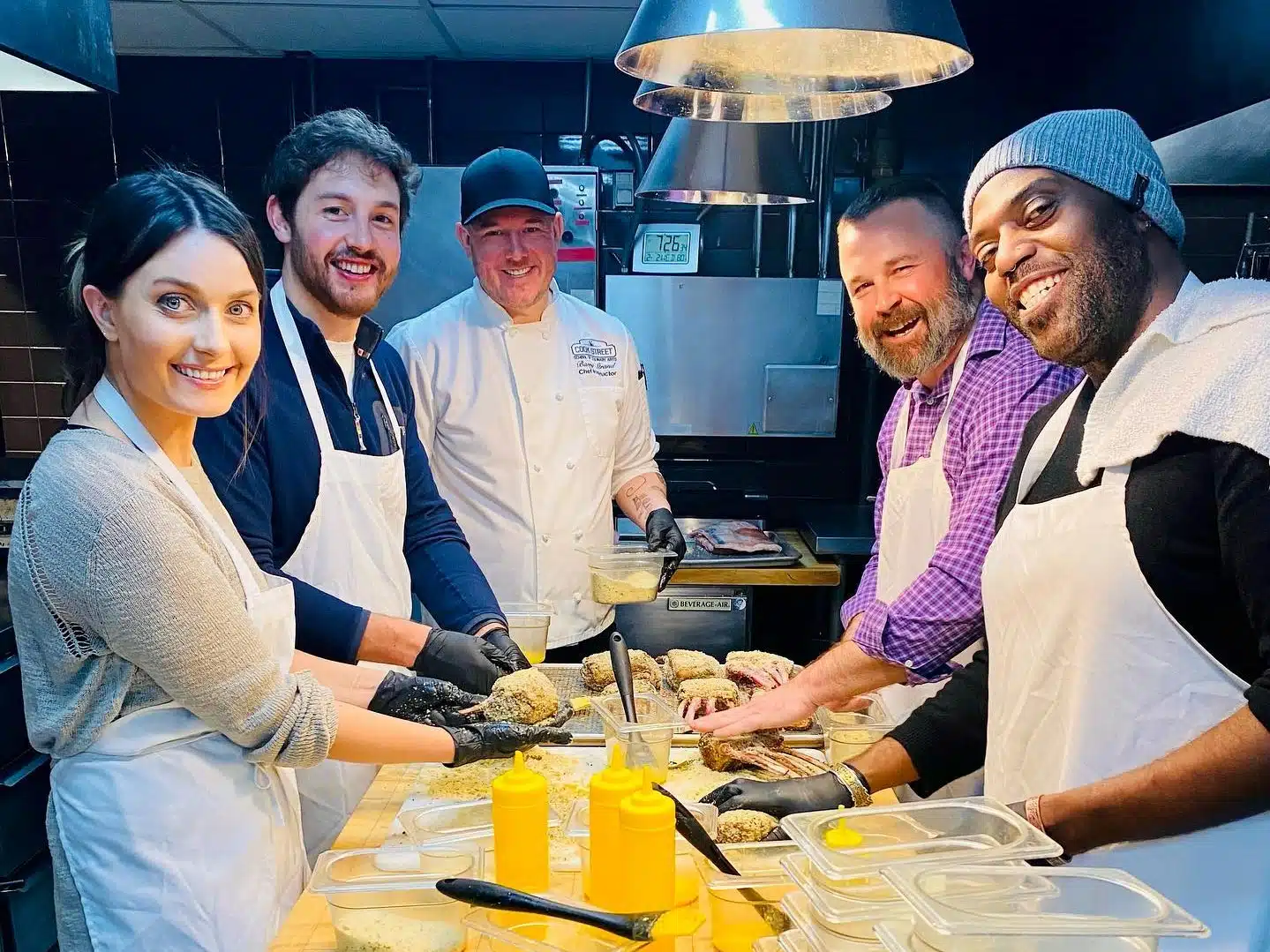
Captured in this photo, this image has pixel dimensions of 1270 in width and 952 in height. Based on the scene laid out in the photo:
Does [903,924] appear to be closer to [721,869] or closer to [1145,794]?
[721,869]

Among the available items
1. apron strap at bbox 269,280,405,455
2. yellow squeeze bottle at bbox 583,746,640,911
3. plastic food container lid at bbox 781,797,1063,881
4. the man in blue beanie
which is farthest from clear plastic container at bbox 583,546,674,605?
plastic food container lid at bbox 781,797,1063,881

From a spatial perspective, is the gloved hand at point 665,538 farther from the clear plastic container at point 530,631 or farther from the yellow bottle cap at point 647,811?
the yellow bottle cap at point 647,811

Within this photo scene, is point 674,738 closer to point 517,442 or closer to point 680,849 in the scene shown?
point 680,849

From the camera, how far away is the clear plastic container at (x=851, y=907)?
0.98 m

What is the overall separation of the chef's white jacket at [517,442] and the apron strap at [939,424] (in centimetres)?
115

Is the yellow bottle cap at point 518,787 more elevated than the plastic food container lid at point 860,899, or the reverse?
the plastic food container lid at point 860,899

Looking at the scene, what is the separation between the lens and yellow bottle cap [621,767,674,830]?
1175 mm

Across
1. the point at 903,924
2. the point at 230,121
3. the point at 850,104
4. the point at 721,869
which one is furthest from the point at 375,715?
the point at 230,121

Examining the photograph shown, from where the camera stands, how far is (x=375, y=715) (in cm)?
159

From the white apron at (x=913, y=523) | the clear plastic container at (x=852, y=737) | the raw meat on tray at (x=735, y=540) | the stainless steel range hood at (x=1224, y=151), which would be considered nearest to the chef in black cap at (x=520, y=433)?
the raw meat on tray at (x=735, y=540)

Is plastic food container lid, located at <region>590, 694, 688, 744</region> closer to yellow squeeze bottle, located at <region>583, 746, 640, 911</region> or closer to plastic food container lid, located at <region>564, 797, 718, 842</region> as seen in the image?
plastic food container lid, located at <region>564, 797, 718, 842</region>

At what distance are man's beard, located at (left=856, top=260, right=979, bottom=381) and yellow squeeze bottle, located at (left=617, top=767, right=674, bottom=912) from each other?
4.55 ft

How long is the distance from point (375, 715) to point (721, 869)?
26.3 inches

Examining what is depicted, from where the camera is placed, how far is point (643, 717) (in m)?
1.74
